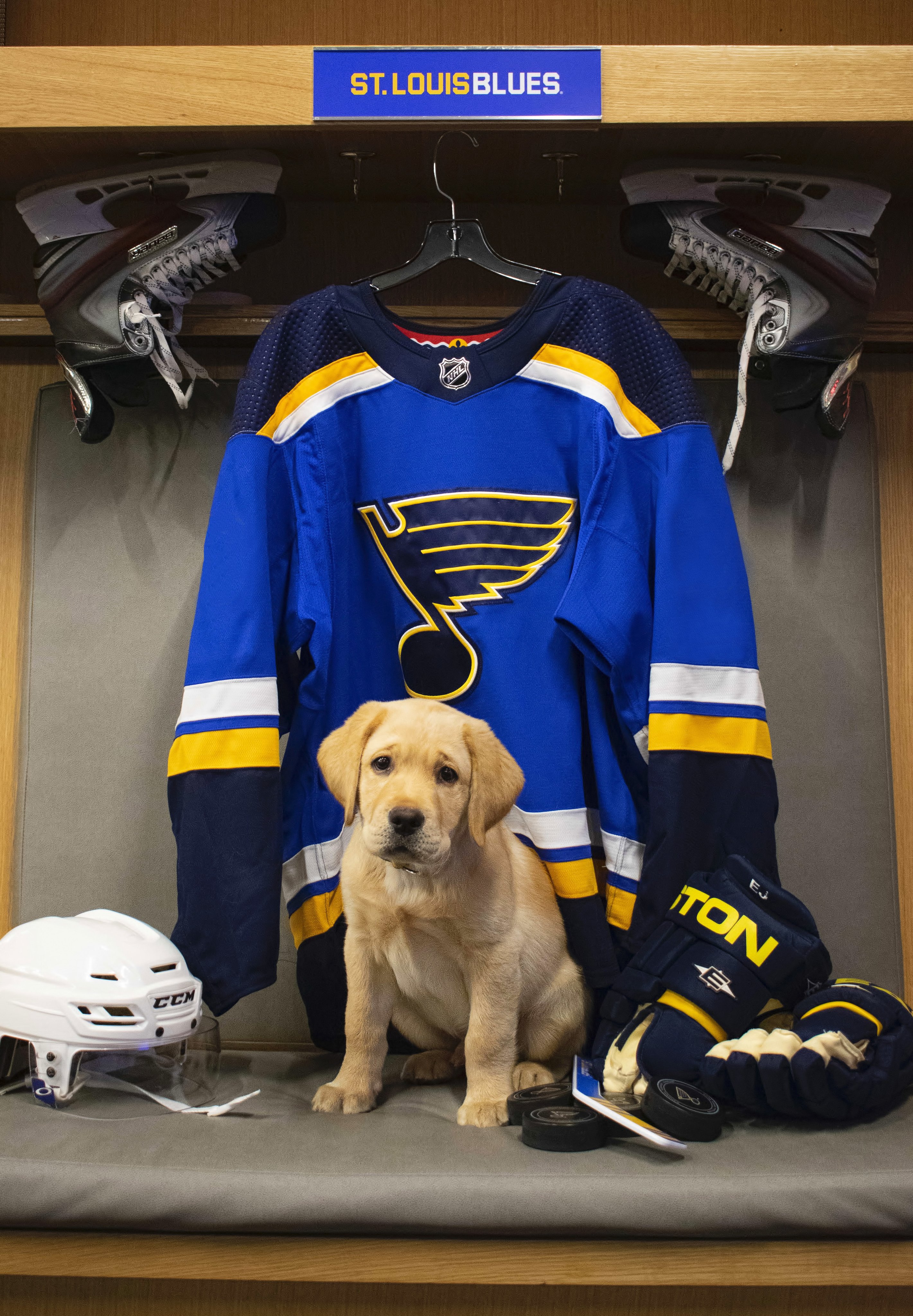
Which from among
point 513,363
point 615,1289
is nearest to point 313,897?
point 615,1289

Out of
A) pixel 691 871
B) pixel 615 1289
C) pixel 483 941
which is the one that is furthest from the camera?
pixel 691 871

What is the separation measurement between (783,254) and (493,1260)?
1.40 m

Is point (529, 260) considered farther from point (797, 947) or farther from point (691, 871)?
point (797, 947)

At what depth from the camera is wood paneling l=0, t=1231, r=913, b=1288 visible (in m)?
0.98

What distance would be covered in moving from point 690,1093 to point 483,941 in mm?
287

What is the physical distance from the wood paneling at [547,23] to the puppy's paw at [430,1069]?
1.67 m

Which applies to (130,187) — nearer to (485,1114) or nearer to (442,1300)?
(485,1114)

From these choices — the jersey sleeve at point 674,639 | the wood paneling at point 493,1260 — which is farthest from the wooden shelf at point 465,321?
the wood paneling at point 493,1260

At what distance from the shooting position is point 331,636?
140 centimetres

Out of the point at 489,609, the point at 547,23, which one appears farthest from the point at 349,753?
the point at 547,23

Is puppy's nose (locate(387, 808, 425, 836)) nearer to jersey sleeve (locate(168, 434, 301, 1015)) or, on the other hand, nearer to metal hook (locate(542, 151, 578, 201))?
jersey sleeve (locate(168, 434, 301, 1015))

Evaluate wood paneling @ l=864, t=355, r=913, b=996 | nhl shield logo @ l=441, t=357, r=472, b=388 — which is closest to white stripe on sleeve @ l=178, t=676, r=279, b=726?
nhl shield logo @ l=441, t=357, r=472, b=388

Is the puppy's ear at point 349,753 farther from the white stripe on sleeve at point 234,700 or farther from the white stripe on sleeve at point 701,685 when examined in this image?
the white stripe on sleeve at point 701,685

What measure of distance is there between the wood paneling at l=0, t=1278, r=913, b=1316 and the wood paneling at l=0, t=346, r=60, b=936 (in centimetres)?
84
